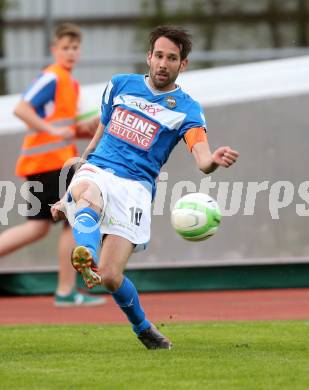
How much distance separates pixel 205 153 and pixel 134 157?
634 mm

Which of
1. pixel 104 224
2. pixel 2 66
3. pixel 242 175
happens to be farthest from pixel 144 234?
pixel 2 66

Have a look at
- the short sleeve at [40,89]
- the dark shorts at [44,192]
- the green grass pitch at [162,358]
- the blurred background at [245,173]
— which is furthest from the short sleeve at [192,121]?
the blurred background at [245,173]

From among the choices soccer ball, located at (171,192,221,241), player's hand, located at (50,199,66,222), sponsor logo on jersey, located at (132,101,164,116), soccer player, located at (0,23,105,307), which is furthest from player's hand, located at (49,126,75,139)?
soccer ball, located at (171,192,221,241)

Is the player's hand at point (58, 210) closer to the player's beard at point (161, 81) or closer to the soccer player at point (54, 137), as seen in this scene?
the player's beard at point (161, 81)

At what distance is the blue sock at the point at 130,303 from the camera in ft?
25.9

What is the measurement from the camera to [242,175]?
40.4ft

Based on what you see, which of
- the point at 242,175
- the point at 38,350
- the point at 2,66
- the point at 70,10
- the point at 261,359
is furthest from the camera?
the point at 70,10

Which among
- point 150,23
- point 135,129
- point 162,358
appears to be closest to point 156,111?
point 135,129

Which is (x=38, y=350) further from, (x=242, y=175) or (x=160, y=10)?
(x=160, y=10)

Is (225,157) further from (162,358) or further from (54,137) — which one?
(54,137)

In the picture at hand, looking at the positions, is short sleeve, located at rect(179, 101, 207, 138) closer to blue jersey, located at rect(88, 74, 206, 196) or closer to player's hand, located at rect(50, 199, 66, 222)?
blue jersey, located at rect(88, 74, 206, 196)

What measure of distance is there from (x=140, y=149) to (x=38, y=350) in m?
1.59

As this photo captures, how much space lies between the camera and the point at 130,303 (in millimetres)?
7957

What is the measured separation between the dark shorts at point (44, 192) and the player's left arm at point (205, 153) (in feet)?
12.1
